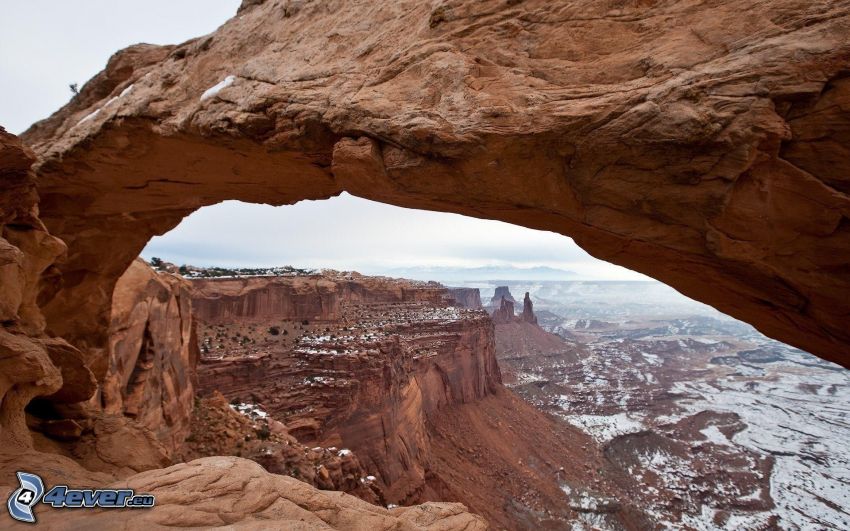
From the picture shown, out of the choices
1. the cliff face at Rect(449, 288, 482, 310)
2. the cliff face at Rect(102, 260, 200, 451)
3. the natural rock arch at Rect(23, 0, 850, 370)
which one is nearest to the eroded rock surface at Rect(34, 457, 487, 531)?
the natural rock arch at Rect(23, 0, 850, 370)

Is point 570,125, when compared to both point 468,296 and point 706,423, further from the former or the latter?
point 468,296

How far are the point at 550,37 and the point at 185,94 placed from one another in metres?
5.47

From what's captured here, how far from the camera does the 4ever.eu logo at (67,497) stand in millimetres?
3299

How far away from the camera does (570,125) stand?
13.3 feet

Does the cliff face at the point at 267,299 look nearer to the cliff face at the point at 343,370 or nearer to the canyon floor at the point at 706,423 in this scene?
the cliff face at the point at 343,370

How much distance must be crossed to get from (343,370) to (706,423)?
48743mm

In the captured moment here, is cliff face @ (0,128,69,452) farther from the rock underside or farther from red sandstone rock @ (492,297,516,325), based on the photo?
red sandstone rock @ (492,297,516,325)

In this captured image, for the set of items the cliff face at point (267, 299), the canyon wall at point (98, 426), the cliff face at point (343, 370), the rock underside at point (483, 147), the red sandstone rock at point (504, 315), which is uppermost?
the rock underside at point (483, 147)

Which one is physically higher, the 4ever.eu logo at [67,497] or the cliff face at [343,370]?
the 4ever.eu logo at [67,497]

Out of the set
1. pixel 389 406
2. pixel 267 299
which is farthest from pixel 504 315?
pixel 389 406

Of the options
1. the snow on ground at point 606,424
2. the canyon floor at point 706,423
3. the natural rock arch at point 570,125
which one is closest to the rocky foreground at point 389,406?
the snow on ground at point 606,424

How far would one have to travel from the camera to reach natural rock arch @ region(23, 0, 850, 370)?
11.6 feet

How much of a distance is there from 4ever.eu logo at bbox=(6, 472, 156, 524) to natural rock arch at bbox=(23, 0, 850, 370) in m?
4.05

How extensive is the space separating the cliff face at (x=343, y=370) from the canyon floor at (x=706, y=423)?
41.5ft
